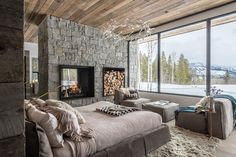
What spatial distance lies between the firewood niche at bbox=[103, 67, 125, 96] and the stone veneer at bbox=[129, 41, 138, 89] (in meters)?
0.54

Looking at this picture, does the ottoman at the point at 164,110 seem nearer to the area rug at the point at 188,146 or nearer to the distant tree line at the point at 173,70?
the area rug at the point at 188,146

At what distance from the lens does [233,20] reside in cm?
461

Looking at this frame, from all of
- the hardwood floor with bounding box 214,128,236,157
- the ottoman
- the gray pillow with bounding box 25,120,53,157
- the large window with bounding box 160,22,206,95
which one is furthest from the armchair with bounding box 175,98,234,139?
the gray pillow with bounding box 25,120,53,157

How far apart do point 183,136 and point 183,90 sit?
261cm

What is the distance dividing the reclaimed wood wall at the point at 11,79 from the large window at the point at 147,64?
587 centimetres

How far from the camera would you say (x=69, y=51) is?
525 cm

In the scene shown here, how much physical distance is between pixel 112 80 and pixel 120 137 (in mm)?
4413

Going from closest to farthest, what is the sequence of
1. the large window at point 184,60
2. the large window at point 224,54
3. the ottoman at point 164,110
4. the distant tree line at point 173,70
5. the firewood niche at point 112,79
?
the ottoman at point 164,110 < the large window at point 224,54 < the large window at point 184,60 < the distant tree line at point 173,70 < the firewood niche at point 112,79

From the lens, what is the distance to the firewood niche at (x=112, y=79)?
20.7 ft

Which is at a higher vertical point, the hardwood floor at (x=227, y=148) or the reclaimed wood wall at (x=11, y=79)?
the reclaimed wood wall at (x=11, y=79)

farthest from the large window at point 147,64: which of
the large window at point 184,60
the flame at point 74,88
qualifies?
the flame at point 74,88

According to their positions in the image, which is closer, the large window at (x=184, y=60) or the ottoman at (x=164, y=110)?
the ottoman at (x=164, y=110)

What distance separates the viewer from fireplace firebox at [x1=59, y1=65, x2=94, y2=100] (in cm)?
523

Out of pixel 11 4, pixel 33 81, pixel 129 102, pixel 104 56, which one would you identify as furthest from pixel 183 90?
pixel 33 81
